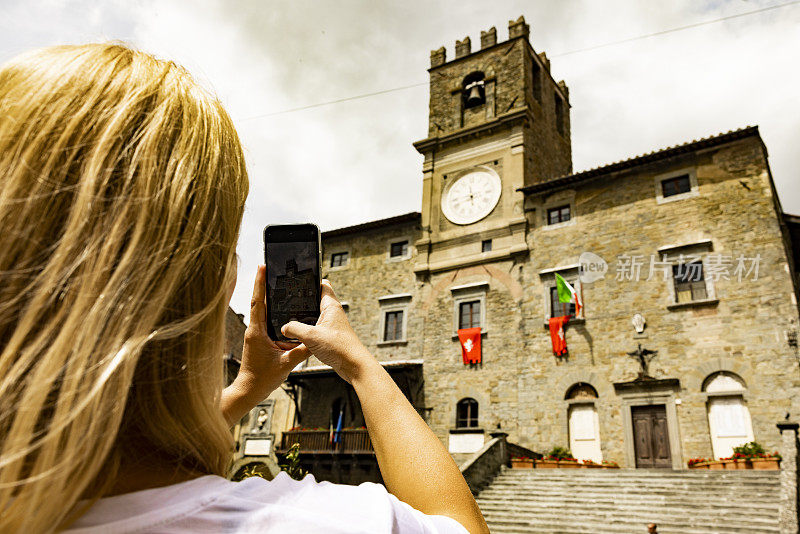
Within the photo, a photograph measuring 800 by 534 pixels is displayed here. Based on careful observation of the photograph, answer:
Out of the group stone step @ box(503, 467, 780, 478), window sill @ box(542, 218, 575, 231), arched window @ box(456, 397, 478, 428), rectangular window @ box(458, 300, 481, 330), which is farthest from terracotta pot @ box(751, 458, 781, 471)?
rectangular window @ box(458, 300, 481, 330)

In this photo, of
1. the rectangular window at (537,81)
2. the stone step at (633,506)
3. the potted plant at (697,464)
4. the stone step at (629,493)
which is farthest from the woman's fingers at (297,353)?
the rectangular window at (537,81)

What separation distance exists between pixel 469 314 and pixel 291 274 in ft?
68.6

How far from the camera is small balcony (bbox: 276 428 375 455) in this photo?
20741mm

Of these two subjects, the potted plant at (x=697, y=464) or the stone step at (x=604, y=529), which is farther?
the potted plant at (x=697, y=464)

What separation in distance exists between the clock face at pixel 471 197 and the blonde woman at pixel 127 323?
75.0 feet

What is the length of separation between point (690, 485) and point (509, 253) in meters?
10.7

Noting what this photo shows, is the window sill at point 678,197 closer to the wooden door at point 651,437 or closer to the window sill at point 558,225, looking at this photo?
the window sill at point 558,225

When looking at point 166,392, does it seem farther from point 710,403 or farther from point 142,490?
point 710,403

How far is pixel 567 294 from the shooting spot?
19.5 metres

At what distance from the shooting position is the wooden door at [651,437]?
55.1 ft

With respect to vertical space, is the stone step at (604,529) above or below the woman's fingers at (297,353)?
below

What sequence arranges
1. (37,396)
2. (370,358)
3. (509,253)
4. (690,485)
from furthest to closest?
(509,253) < (690,485) < (370,358) < (37,396)

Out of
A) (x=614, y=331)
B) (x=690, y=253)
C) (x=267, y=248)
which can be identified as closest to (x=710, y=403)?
(x=614, y=331)

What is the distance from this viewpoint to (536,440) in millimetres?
A: 18734
